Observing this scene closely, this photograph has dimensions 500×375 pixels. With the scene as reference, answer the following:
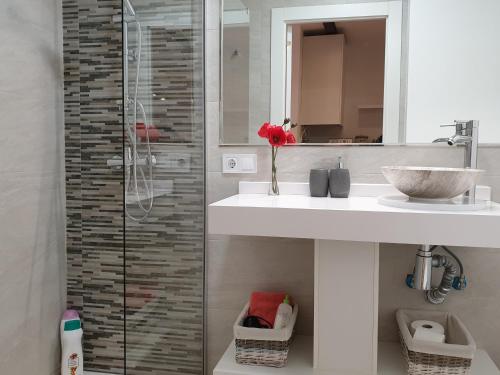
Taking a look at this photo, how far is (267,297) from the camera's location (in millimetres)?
1971

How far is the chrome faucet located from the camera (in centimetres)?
172

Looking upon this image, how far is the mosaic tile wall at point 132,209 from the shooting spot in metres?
1.66

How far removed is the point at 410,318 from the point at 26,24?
2109mm

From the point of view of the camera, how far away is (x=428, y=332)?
165cm

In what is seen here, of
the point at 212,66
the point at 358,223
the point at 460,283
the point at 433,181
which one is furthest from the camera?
the point at 212,66

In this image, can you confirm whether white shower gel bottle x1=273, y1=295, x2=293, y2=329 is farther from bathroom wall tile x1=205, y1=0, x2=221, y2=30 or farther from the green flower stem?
bathroom wall tile x1=205, y1=0, x2=221, y2=30

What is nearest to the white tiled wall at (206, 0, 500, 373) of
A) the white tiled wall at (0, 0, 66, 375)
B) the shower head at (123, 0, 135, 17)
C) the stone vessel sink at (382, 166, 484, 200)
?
the stone vessel sink at (382, 166, 484, 200)

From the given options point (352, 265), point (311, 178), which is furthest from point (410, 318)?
point (311, 178)

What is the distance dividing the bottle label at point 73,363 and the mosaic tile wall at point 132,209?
0.10 m

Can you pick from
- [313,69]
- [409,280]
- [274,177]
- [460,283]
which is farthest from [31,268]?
[460,283]

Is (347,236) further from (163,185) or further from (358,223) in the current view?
(163,185)

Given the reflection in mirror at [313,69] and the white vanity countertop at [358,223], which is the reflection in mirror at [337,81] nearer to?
the reflection in mirror at [313,69]

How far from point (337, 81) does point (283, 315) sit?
1054 millimetres

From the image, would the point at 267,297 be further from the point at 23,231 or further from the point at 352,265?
the point at 23,231
